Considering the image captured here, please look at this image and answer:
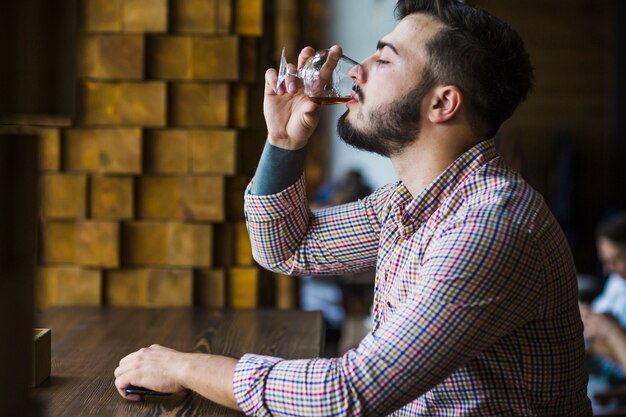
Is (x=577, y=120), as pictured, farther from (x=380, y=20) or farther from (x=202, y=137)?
(x=202, y=137)

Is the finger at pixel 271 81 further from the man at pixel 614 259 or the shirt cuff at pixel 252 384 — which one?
the man at pixel 614 259

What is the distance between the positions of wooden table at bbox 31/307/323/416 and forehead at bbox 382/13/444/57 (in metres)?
0.65

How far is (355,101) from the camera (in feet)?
5.28

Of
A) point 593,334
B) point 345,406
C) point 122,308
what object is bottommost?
point 593,334

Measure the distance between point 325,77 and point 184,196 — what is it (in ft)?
2.64

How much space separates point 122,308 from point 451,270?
130cm

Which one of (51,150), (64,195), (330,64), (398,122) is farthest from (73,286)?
(398,122)

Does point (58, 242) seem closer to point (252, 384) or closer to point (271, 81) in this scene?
point (271, 81)

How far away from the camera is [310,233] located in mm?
1815

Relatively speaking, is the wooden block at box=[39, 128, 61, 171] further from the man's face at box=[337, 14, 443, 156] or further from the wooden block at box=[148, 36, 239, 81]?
the man's face at box=[337, 14, 443, 156]

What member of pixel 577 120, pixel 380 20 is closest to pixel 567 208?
pixel 577 120

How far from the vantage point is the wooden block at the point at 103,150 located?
2348 mm

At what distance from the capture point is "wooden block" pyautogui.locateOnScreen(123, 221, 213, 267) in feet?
7.85

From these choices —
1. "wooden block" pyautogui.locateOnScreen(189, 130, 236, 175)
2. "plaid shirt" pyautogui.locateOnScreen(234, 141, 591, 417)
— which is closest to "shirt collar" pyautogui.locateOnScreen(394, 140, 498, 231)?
"plaid shirt" pyautogui.locateOnScreen(234, 141, 591, 417)
